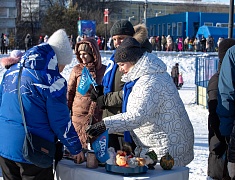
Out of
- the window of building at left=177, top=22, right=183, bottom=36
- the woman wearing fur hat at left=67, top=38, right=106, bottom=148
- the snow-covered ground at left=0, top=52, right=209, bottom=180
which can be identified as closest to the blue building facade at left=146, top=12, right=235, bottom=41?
the window of building at left=177, top=22, right=183, bottom=36

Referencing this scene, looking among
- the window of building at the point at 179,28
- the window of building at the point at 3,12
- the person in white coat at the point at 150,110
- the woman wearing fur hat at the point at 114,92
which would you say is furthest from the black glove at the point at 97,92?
the window of building at the point at 3,12

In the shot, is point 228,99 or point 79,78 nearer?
point 228,99

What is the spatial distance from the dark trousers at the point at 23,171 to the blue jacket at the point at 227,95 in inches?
49.9

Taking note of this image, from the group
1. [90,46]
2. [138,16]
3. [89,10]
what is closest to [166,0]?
[138,16]

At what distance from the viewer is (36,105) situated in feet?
10.7

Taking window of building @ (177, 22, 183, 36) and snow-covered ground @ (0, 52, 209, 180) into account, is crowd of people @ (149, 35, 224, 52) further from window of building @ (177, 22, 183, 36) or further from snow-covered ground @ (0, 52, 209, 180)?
Answer: window of building @ (177, 22, 183, 36)

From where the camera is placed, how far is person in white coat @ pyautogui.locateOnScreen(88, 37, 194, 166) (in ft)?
11.1

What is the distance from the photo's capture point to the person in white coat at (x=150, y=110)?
3395 mm

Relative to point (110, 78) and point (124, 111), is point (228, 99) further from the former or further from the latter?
point (110, 78)

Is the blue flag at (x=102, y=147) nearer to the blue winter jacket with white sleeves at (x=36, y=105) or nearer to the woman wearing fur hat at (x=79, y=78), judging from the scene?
the blue winter jacket with white sleeves at (x=36, y=105)

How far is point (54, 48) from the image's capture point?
3.45 m

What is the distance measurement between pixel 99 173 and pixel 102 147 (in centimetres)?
18

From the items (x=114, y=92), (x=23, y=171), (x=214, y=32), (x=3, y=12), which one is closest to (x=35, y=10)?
(x=3, y=12)

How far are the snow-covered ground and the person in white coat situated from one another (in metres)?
2.29
